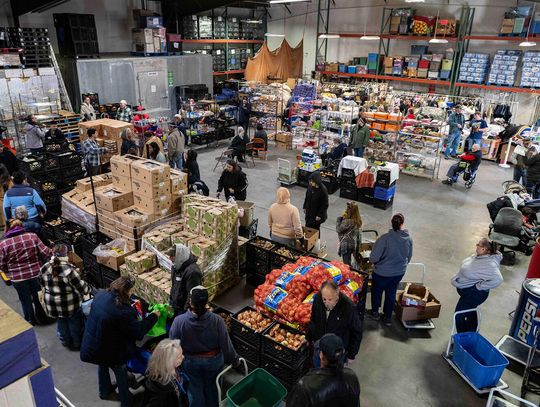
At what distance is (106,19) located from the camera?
629 inches

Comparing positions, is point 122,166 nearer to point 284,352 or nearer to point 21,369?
point 284,352

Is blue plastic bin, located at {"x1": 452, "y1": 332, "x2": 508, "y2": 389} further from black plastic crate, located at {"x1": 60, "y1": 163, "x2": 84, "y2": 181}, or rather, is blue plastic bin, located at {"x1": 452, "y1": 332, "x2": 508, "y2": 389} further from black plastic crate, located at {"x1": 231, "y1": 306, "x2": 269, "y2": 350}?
black plastic crate, located at {"x1": 60, "y1": 163, "x2": 84, "y2": 181}

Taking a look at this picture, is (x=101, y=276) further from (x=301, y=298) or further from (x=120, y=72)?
(x=120, y=72)

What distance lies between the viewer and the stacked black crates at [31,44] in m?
11.8

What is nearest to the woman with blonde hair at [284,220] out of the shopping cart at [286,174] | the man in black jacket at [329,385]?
the man in black jacket at [329,385]

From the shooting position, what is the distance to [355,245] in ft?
20.6

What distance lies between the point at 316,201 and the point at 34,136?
719 centimetres

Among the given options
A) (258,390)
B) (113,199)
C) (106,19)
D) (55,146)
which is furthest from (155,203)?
(106,19)

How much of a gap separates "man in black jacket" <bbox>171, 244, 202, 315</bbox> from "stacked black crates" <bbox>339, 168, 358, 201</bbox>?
6590 millimetres

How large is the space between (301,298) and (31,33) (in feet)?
38.8

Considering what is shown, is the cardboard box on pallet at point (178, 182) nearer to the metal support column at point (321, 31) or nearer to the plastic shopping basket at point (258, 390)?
the plastic shopping basket at point (258, 390)

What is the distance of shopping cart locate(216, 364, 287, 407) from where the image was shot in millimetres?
4176

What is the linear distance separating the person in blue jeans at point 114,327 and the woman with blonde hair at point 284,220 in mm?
2852

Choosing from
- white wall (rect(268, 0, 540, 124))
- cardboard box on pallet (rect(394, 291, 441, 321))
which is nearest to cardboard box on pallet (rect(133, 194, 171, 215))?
cardboard box on pallet (rect(394, 291, 441, 321))
